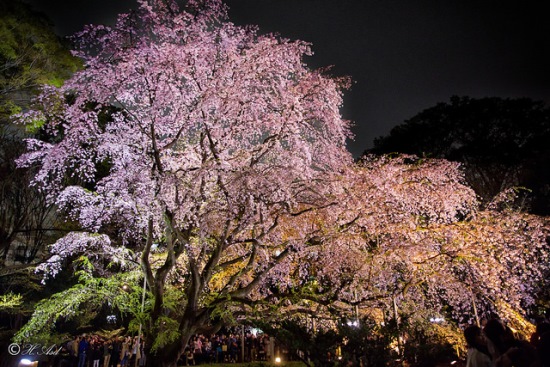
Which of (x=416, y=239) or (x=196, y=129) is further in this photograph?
(x=416, y=239)

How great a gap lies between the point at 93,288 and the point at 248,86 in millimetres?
6542

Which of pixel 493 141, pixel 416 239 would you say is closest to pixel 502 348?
pixel 416 239

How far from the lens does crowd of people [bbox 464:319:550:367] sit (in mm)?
4078

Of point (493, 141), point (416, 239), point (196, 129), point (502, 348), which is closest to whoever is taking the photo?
point (502, 348)

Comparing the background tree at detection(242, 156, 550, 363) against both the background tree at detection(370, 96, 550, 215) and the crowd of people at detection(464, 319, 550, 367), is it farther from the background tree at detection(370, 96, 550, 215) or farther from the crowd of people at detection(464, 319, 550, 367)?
the background tree at detection(370, 96, 550, 215)

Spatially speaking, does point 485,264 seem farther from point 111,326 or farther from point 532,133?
point 111,326

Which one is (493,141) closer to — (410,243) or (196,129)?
(410,243)

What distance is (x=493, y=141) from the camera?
18047 millimetres

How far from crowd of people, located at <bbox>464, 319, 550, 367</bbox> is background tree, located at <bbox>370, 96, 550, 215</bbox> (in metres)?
13.2

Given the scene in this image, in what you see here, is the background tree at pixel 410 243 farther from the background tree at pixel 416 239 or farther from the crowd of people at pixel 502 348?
the crowd of people at pixel 502 348

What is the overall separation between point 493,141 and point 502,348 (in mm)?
16428

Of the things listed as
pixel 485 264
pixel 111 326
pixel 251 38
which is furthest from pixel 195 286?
pixel 111 326

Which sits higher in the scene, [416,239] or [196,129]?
[196,129]

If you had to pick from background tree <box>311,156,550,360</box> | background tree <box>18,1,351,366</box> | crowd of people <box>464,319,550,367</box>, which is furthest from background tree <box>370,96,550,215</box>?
crowd of people <box>464,319,550,367</box>
